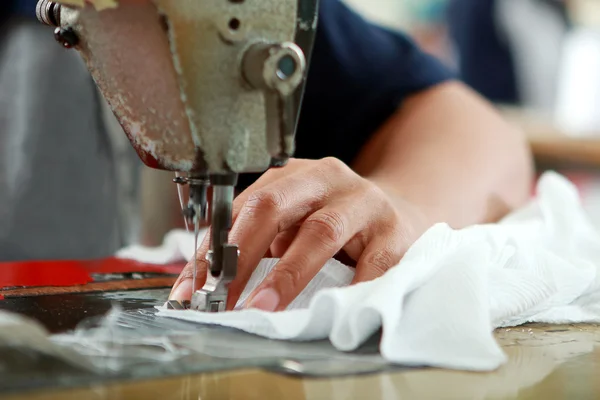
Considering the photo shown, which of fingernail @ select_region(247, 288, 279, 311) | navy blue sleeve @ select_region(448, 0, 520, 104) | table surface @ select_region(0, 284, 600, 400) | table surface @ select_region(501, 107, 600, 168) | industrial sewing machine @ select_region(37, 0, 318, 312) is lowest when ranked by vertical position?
table surface @ select_region(501, 107, 600, 168)

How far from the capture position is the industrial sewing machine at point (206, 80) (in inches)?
26.8

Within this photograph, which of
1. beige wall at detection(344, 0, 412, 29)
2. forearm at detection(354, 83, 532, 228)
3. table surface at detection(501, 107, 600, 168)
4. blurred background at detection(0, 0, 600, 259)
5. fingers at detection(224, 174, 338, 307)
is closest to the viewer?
fingers at detection(224, 174, 338, 307)

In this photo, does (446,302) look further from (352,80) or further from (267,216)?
(352,80)

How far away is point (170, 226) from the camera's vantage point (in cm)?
157

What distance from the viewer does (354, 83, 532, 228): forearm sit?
1.16 meters

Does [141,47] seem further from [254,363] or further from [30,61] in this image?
[30,61]

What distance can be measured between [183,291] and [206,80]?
21cm

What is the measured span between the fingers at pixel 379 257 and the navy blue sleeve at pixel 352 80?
0.65m

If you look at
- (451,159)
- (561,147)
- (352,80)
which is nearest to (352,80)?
(352,80)

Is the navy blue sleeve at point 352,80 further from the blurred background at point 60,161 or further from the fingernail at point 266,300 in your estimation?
the fingernail at point 266,300

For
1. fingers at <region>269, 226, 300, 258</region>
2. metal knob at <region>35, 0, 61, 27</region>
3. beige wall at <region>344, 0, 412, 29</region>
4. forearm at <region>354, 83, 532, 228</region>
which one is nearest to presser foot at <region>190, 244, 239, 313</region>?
fingers at <region>269, 226, 300, 258</region>

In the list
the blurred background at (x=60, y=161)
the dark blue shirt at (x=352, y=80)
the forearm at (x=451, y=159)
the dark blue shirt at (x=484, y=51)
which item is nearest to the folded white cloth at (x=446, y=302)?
the forearm at (x=451, y=159)

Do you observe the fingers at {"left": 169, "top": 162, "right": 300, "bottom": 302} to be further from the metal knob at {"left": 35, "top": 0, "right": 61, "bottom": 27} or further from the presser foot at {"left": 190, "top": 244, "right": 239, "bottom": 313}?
the metal knob at {"left": 35, "top": 0, "right": 61, "bottom": 27}

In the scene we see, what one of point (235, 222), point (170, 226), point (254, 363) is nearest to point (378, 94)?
point (170, 226)
